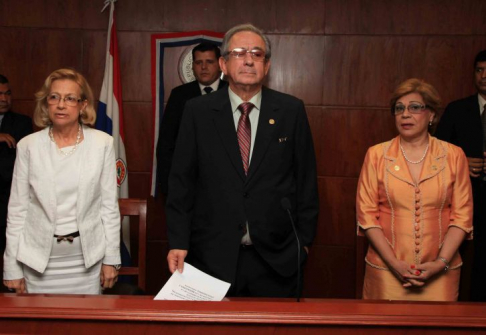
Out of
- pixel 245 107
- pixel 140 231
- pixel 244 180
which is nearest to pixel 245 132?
pixel 245 107

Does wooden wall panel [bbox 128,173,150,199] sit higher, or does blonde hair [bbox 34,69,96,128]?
blonde hair [bbox 34,69,96,128]

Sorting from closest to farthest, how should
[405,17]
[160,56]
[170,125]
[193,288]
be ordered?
[193,288]
[170,125]
[405,17]
[160,56]

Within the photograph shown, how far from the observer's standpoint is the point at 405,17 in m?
4.02

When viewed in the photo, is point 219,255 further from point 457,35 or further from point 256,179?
point 457,35

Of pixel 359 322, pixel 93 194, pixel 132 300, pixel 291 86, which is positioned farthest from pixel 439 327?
pixel 291 86

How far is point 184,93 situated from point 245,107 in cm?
156

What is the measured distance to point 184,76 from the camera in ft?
13.6

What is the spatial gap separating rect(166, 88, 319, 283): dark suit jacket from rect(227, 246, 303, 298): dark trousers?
0.16 feet

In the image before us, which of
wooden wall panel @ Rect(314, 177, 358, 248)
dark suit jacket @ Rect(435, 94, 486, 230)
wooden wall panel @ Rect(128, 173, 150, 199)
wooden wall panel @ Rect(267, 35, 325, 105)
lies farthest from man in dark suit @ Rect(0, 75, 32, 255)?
dark suit jacket @ Rect(435, 94, 486, 230)

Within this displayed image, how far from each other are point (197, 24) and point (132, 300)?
284cm

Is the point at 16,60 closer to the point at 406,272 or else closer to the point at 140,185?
the point at 140,185

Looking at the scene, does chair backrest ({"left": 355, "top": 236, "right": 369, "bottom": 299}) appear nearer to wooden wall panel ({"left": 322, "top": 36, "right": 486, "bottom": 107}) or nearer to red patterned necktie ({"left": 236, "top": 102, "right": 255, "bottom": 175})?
red patterned necktie ({"left": 236, "top": 102, "right": 255, "bottom": 175})

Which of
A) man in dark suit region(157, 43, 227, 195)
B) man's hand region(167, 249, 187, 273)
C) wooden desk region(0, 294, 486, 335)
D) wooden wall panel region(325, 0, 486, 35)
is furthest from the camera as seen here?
wooden wall panel region(325, 0, 486, 35)

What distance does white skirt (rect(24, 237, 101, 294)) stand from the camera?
243cm
